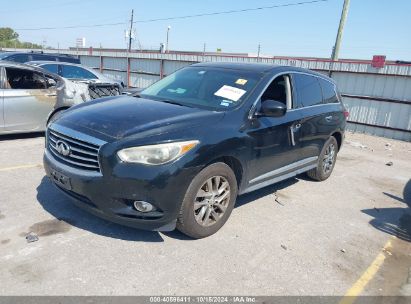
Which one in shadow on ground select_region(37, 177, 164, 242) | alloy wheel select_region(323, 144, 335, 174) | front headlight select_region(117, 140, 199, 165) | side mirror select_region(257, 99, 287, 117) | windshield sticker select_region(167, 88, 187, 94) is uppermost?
windshield sticker select_region(167, 88, 187, 94)

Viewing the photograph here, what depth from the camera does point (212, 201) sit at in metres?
3.81

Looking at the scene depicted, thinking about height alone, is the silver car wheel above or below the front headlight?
below

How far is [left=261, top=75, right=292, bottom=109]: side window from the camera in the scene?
15.3 ft

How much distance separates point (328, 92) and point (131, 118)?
3.72m

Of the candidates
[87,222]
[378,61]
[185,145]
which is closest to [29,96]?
[87,222]

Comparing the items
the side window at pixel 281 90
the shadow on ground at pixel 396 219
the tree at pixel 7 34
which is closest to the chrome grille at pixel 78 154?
the side window at pixel 281 90

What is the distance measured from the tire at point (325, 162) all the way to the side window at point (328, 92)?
2.07 ft

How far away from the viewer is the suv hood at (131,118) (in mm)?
3449

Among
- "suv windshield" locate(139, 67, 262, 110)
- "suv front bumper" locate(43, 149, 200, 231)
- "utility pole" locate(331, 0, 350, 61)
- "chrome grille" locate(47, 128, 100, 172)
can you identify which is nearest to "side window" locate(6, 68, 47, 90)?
"suv windshield" locate(139, 67, 262, 110)

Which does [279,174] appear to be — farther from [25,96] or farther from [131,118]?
[25,96]

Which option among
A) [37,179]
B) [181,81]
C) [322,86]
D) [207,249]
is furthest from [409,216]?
[37,179]

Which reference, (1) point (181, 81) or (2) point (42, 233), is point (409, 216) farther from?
(2) point (42, 233)

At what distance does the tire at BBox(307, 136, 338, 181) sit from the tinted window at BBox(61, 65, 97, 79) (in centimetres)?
738

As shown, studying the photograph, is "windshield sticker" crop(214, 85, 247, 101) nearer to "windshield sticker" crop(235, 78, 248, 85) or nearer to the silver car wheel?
"windshield sticker" crop(235, 78, 248, 85)
